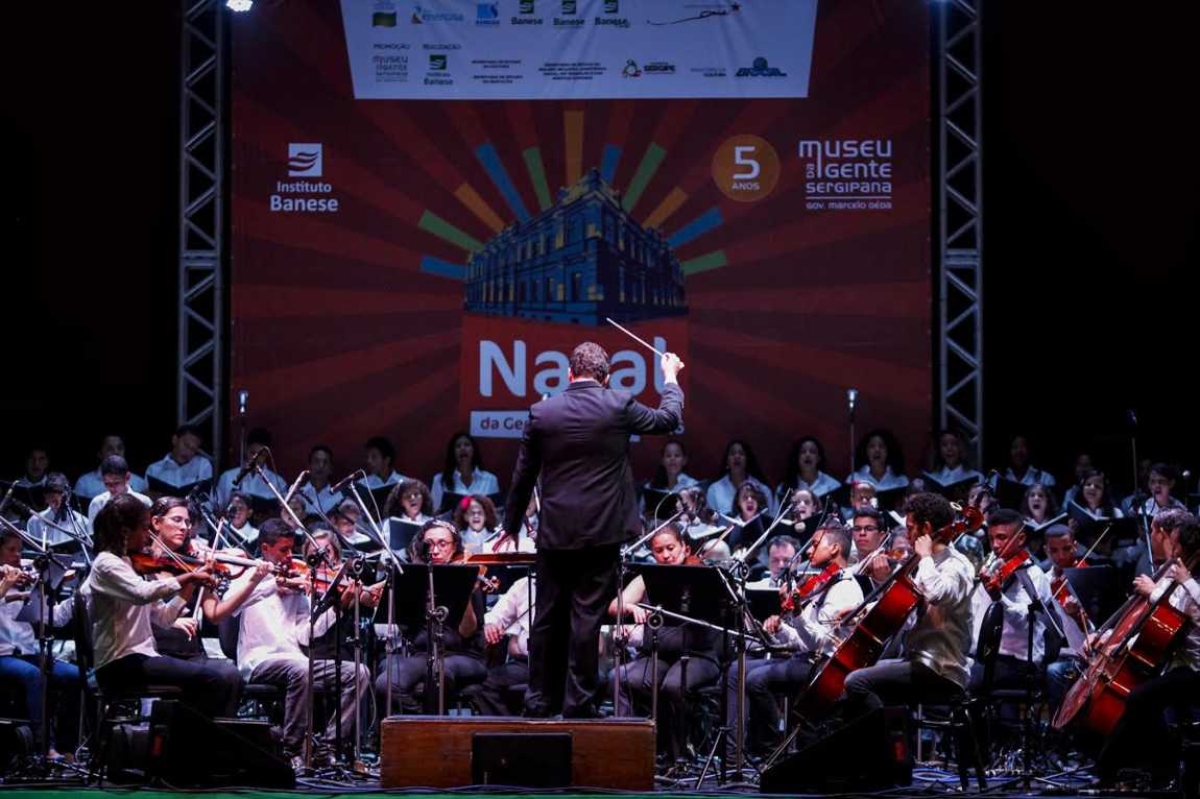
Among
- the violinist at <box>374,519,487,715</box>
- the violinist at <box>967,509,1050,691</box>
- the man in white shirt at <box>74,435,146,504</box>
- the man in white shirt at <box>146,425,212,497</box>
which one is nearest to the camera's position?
the violinist at <box>967,509,1050,691</box>

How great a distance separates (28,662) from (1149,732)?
18.0ft

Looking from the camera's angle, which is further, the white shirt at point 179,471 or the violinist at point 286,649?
the white shirt at point 179,471

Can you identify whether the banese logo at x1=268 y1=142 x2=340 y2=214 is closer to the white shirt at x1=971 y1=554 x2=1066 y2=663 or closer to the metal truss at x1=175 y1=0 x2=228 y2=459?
the metal truss at x1=175 y1=0 x2=228 y2=459

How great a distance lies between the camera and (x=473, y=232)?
12484 mm

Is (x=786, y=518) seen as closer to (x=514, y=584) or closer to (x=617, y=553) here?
(x=514, y=584)

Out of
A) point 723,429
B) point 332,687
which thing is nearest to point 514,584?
point 332,687

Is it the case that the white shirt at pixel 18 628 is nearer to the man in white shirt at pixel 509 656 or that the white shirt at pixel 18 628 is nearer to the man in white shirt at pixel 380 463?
the man in white shirt at pixel 509 656

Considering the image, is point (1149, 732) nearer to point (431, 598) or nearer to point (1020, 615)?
point (1020, 615)

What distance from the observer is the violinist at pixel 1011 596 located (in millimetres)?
8039

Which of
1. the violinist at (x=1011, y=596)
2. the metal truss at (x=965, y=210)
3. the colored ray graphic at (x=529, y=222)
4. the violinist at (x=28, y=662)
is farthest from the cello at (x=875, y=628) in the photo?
the colored ray graphic at (x=529, y=222)

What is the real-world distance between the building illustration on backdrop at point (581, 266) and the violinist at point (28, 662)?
4684 millimetres

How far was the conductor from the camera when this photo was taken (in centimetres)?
677

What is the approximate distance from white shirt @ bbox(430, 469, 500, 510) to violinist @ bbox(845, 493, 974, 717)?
4.88m

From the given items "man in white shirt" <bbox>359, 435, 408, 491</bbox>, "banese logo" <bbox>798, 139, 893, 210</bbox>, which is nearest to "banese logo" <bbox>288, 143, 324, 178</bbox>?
"man in white shirt" <bbox>359, 435, 408, 491</bbox>
